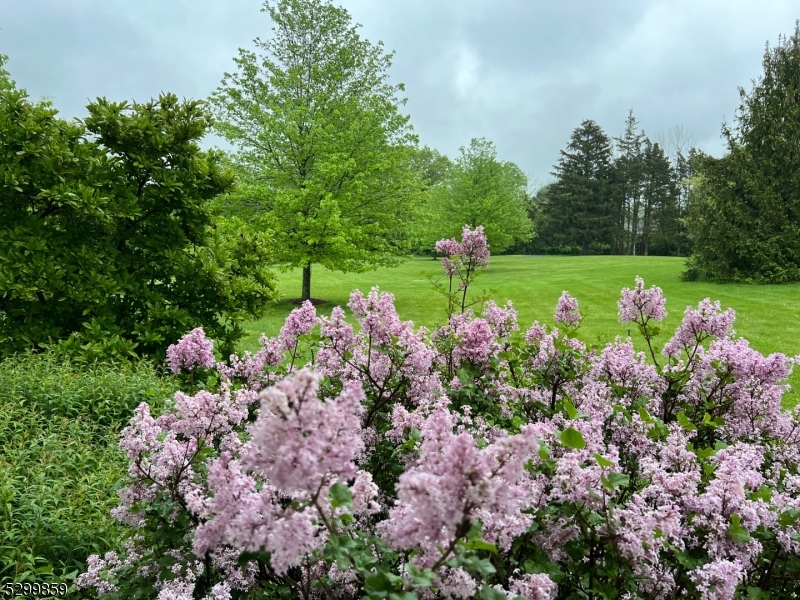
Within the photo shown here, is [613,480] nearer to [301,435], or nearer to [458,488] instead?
[458,488]

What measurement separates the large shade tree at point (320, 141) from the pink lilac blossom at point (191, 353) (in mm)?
10362

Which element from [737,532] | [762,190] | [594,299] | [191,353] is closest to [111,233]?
[191,353]

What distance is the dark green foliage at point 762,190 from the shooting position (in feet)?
69.2

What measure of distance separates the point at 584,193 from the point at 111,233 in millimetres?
54834

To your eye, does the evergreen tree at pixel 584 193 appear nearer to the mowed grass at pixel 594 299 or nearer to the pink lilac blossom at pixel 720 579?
the mowed grass at pixel 594 299

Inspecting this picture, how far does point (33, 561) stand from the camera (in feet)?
8.74

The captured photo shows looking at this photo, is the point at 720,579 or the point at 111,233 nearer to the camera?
the point at 720,579

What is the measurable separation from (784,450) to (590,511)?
1.82 metres

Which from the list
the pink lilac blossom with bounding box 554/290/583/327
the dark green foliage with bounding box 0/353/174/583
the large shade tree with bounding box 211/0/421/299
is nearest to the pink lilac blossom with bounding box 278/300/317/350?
the dark green foliage with bounding box 0/353/174/583

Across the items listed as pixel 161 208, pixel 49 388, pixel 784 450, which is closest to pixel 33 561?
pixel 49 388

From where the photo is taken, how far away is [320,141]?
14.0 metres

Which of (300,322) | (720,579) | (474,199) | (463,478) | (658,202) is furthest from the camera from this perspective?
(658,202)

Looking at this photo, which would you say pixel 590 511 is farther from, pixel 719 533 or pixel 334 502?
pixel 334 502

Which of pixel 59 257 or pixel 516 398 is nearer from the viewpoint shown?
pixel 516 398
